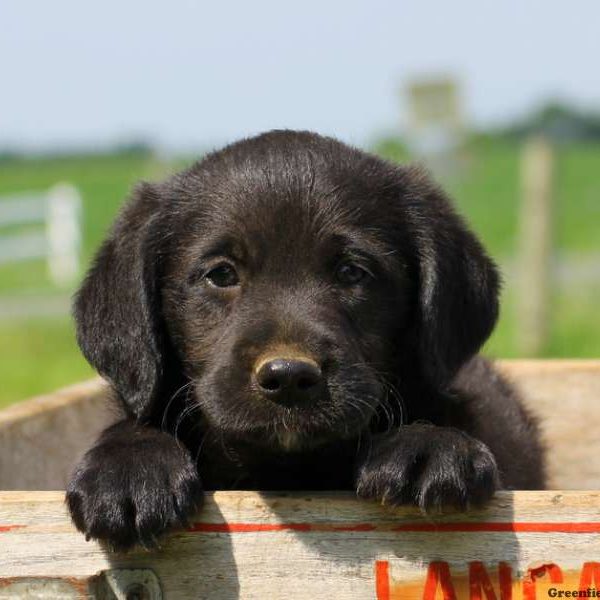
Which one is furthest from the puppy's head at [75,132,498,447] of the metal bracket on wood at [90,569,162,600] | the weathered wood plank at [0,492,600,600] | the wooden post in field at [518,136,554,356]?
the wooden post in field at [518,136,554,356]

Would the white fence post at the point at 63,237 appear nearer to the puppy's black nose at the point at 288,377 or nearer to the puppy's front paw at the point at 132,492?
the puppy's front paw at the point at 132,492

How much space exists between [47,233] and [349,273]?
64.6ft

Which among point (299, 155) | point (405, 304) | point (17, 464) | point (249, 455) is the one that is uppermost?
point (299, 155)

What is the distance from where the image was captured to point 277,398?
8.98 feet

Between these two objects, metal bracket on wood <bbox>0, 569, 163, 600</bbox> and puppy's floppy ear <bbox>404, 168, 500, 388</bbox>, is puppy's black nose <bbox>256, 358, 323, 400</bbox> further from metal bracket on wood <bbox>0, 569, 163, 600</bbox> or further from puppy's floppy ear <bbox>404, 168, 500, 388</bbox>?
puppy's floppy ear <bbox>404, 168, 500, 388</bbox>

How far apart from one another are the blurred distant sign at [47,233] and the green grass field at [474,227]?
40 cm

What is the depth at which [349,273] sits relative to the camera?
10.5ft

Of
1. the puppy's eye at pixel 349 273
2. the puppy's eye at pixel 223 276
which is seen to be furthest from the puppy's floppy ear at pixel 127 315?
the puppy's eye at pixel 349 273

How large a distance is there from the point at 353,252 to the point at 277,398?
62 cm

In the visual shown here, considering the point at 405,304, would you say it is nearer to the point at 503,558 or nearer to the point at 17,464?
the point at 503,558

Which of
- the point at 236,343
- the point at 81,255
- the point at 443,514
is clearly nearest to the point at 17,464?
the point at 236,343

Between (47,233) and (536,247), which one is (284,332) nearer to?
(536,247)

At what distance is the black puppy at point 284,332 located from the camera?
107 inches

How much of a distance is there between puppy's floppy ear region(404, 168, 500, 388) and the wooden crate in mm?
789
